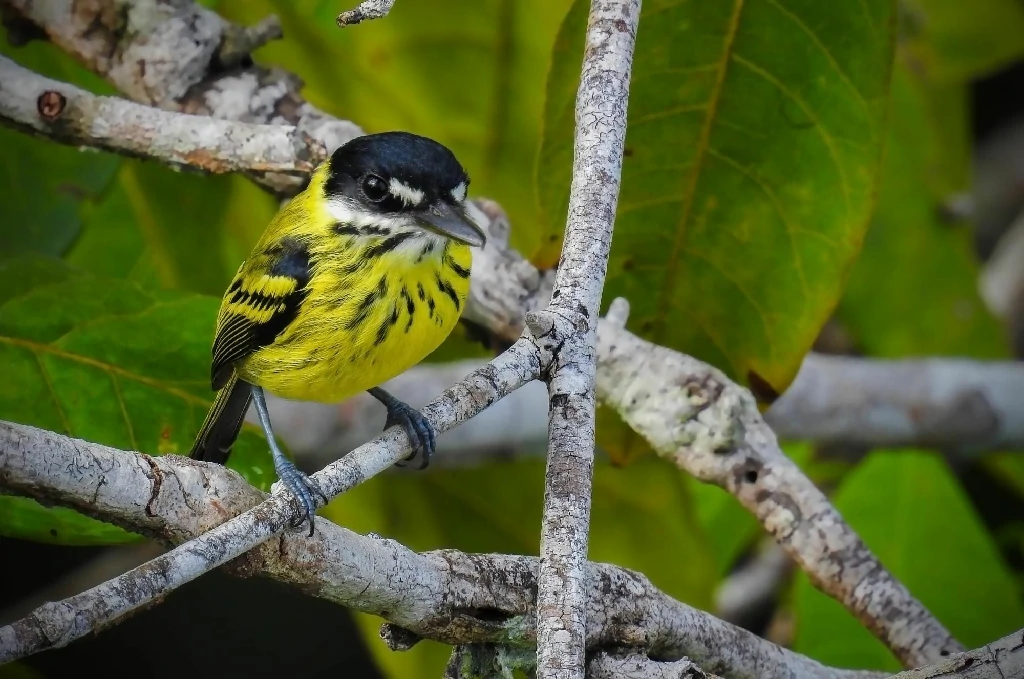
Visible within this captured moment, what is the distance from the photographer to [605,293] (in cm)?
203

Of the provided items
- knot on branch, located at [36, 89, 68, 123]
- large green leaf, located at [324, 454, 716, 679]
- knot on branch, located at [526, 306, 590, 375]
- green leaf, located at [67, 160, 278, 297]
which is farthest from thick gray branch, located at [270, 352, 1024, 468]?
knot on branch, located at [526, 306, 590, 375]

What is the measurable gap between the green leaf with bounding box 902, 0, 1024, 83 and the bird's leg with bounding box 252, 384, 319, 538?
6.73ft

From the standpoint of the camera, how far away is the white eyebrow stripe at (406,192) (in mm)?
1781

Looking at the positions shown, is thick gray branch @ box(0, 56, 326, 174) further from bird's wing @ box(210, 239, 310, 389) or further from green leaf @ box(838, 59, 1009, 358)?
green leaf @ box(838, 59, 1009, 358)

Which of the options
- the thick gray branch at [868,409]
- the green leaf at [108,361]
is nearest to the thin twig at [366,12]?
the green leaf at [108,361]

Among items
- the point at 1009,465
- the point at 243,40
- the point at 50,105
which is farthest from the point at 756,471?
the point at 1009,465

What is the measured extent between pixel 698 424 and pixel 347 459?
0.71 meters

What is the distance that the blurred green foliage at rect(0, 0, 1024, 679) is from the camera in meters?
1.74

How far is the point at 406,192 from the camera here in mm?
1791

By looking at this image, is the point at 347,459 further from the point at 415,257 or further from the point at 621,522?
the point at 621,522

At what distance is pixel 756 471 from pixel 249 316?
0.86m

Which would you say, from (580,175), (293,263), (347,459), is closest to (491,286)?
(293,263)

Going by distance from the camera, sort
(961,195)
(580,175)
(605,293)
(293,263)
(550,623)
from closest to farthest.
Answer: (550,623) < (580,175) < (293,263) < (605,293) < (961,195)

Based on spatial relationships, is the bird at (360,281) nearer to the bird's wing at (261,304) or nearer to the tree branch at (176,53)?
the bird's wing at (261,304)
